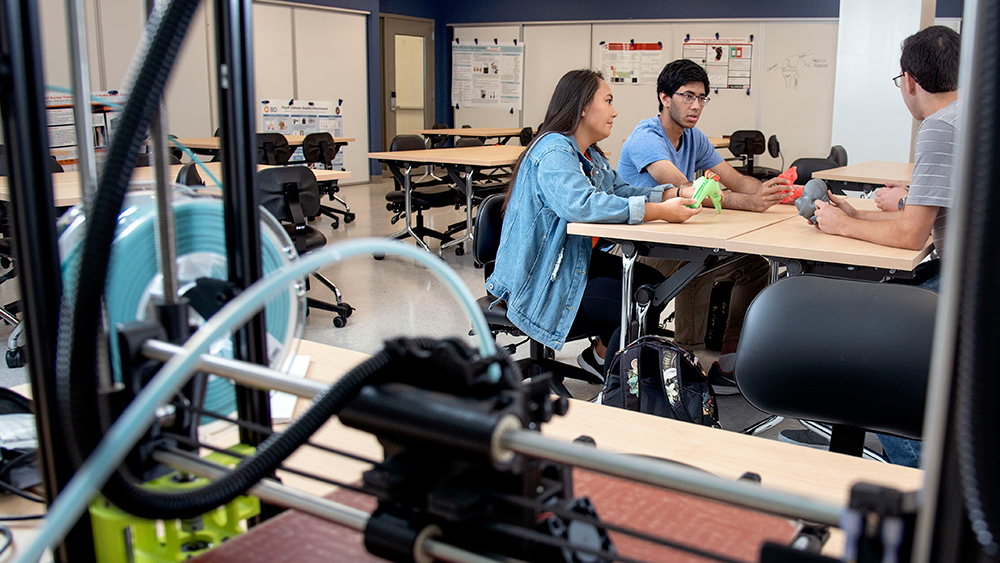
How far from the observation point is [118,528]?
661mm

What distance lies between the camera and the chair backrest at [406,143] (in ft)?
21.1

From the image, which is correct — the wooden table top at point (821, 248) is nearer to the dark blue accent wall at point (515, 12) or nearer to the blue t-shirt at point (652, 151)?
the blue t-shirt at point (652, 151)

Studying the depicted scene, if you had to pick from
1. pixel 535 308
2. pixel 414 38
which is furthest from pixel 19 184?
pixel 414 38

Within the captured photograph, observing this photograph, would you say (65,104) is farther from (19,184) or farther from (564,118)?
(564,118)

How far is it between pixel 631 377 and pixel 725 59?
779 centimetres

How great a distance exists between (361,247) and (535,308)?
82.4 inches

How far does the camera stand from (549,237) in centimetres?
266

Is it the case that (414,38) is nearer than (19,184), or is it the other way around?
Answer: (19,184)

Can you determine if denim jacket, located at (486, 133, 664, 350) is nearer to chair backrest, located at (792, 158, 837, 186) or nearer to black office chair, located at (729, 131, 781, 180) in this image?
chair backrest, located at (792, 158, 837, 186)

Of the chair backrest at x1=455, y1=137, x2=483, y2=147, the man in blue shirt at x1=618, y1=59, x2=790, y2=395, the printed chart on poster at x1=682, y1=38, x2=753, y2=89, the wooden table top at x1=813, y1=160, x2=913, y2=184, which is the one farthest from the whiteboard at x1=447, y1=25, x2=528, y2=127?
the man in blue shirt at x1=618, y1=59, x2=790, y2=395

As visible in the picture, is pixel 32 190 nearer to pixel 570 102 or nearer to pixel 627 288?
pixel 627 288

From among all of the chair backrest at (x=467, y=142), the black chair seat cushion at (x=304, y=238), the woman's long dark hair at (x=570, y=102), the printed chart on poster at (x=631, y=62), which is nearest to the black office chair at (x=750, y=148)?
the printed chart on poster at (x=631, y=62)

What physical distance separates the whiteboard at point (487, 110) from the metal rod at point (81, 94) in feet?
32.4

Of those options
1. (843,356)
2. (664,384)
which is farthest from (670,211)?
(843,356)
